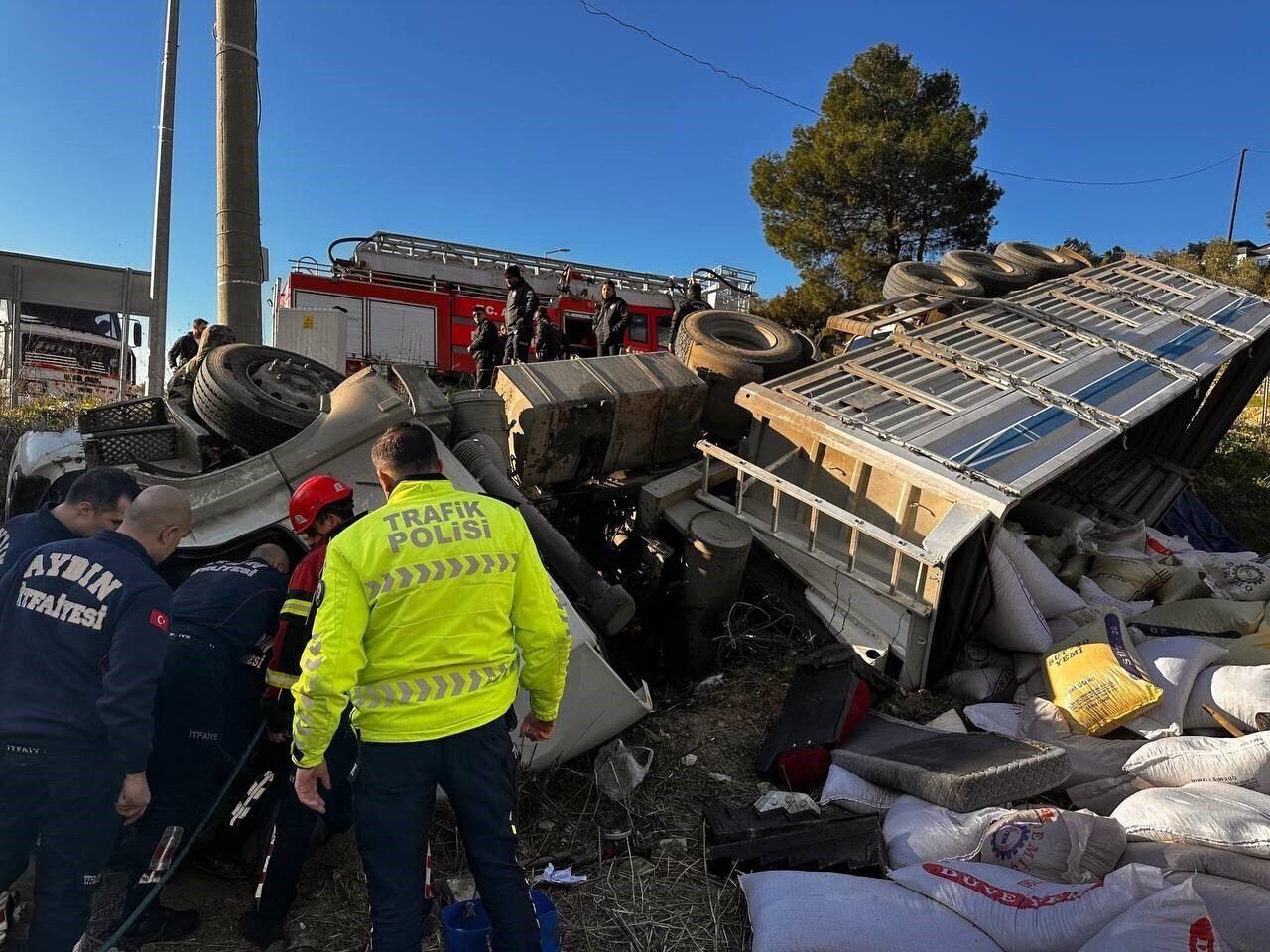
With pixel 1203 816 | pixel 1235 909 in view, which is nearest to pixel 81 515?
pixel 1235 909

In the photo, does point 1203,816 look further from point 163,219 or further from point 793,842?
point 163,219

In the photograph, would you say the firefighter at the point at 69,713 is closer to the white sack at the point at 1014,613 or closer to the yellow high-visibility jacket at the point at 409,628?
the yellow high-visibility jacket at the point at 409,628

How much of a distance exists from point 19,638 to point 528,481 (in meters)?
3.00

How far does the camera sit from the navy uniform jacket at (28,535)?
2.44 meters

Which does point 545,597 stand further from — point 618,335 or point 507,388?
point 618,335

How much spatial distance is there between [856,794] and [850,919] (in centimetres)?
93

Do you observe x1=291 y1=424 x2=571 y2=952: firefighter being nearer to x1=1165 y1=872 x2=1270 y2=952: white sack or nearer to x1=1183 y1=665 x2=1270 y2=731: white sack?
x1=1165 y1=872 x2=1270 y2=952: white sack

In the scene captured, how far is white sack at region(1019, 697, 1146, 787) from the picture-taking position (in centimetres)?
309

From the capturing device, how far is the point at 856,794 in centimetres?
297

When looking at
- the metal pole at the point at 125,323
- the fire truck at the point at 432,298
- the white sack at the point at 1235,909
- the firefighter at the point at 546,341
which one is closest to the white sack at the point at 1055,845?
the white sack at the point at 1235,909

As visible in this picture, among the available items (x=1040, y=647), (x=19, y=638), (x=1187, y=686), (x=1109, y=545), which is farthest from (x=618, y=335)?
(x=19, y=638)

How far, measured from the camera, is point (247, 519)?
349cm

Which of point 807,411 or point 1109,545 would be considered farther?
point 1109,545

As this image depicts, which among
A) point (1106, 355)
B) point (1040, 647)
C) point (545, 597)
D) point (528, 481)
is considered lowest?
point (1040, 647)
